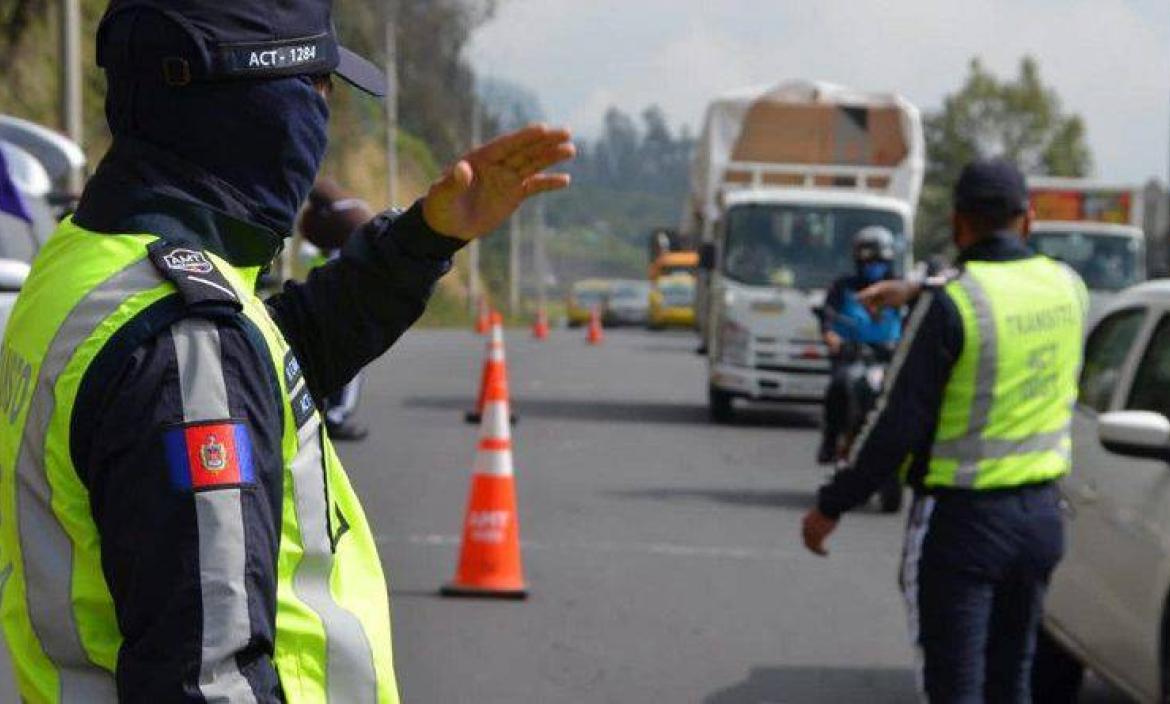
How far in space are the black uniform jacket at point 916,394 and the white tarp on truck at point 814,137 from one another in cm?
1915

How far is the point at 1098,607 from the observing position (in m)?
7.50

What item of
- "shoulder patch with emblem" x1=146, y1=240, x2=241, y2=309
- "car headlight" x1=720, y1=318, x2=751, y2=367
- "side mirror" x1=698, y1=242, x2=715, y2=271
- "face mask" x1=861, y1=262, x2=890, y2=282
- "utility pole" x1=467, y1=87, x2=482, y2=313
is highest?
"shoulder patch with emblem" x1=146, y1=240, x2=241, y2=309

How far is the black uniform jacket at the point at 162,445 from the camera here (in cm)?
255

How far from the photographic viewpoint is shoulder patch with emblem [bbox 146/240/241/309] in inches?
103

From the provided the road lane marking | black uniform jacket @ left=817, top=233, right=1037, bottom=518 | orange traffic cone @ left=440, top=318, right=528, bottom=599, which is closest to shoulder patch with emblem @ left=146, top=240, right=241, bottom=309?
black uniform jacket @ left=817, top=233, right=1037, bottom=518

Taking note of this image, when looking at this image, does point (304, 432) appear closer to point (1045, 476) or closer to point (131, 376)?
point (131, 376)

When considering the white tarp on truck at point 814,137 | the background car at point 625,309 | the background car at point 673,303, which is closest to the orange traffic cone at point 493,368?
the white tarp on truck at point 814,137

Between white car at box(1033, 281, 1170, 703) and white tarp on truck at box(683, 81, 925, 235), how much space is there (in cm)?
1655

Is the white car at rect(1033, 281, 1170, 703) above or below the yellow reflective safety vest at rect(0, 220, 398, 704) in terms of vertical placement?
below

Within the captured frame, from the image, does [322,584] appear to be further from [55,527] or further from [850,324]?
[850,324]

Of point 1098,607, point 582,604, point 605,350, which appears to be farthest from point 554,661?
point 605,350

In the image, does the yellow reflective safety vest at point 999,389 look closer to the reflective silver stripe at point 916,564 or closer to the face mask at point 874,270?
the reflective silver stripe at point 916,564

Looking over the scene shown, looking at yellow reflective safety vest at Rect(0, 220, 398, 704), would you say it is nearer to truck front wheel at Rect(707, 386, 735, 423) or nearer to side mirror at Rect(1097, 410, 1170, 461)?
side mirror at Rect(1097, 410, 1170, 461)

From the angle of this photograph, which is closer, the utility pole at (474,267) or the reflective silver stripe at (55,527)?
the reflective silver stripe at (55,527)
